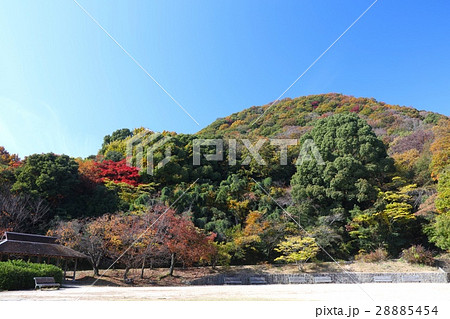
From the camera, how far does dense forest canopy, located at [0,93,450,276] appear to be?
747 inches

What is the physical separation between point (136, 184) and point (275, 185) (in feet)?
37.0

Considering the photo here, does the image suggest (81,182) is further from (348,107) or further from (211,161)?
(348,107)

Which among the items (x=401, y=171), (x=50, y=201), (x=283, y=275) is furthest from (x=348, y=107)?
(x=50, y=201)

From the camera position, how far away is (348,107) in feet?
168

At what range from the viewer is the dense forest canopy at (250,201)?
18969mm

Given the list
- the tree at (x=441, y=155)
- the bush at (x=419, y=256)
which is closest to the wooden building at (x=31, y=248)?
the bush at (x=419, y=256)

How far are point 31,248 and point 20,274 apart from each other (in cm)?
460

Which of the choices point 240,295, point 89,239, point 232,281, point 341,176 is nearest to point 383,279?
point 341,176

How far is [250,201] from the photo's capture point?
2553 cm

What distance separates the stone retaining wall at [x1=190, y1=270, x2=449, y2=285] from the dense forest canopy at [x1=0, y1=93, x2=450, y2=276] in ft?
4.19

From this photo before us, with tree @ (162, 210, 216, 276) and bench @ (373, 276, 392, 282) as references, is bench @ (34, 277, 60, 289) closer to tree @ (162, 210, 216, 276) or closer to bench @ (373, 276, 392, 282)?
tree @ (162, 210, 216, 276)

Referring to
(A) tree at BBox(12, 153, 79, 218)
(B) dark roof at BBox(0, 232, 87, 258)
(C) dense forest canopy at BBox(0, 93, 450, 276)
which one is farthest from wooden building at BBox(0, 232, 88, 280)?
(A) tree at BBox(12, 153, 79, 218)

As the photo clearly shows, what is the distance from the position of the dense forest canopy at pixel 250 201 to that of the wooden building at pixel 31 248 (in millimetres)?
995

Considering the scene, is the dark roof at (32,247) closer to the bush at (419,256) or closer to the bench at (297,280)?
the bench at (297,280)
